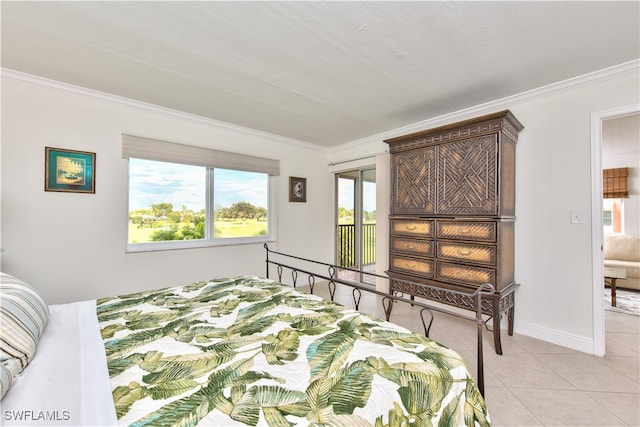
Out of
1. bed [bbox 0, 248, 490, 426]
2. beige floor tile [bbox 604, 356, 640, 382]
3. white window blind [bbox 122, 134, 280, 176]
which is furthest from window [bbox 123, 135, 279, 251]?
beige floor tile [bbox 604, 356, 640, 382]

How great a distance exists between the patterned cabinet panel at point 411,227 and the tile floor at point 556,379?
97 centimetres

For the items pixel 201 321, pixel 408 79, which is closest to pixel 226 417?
pixel 201 321

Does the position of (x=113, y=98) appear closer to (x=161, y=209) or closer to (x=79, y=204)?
(x=79, y=204)

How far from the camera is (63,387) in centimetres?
79

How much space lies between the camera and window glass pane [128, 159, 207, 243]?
9.64 feet

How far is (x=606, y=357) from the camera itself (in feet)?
7.20

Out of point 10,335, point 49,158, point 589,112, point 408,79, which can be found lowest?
point 10,335

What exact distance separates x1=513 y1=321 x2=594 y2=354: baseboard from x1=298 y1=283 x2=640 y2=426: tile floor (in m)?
0.06

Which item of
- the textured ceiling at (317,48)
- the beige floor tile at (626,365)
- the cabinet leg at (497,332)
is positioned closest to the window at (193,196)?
the textured ceiling at (317,48)

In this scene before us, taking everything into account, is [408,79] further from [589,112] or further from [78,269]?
[78,269]

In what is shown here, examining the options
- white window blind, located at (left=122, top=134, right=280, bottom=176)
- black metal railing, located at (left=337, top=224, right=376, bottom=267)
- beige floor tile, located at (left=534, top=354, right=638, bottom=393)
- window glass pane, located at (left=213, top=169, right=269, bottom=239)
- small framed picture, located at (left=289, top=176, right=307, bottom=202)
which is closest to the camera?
beige floor tile, located at (left=534, top=354, right=638, bottom=393)

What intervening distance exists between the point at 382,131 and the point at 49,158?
3.73 m

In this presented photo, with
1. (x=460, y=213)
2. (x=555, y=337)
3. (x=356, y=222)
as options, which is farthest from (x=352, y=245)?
(x=555, y=337)

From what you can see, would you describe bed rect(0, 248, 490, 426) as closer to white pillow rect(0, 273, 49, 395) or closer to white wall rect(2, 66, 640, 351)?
white pillow rect(0, 273, 49, 395)
